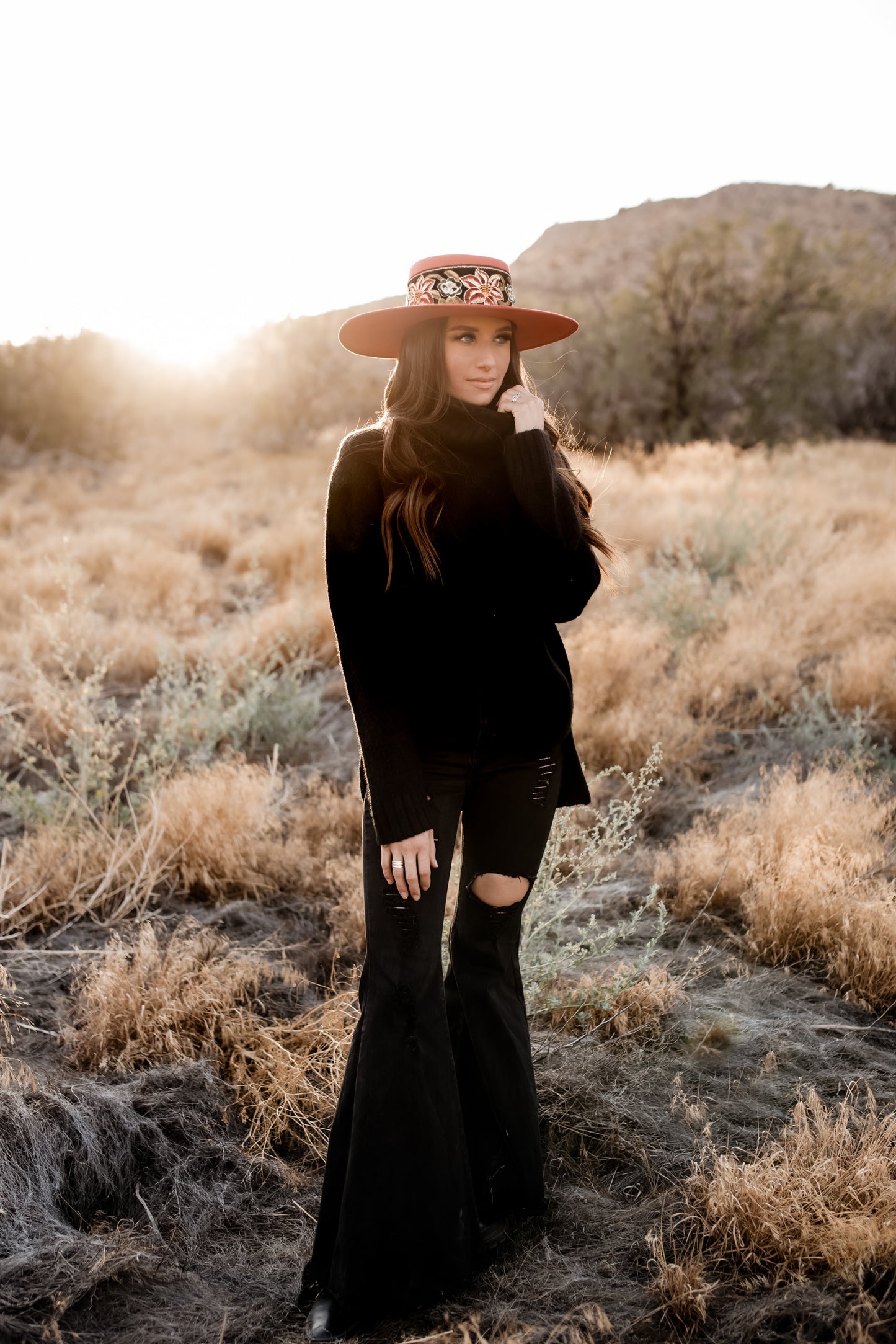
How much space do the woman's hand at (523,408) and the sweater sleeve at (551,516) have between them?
31 mm

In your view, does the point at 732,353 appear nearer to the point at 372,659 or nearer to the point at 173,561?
the point at 173,561

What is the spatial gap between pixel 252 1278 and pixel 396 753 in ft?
4.37

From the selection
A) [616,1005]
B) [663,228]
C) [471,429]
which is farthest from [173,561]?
[663,228]

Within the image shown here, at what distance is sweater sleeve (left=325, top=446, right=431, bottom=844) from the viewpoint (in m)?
1.67

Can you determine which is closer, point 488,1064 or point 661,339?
point 488,1064

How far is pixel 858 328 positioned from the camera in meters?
17.6

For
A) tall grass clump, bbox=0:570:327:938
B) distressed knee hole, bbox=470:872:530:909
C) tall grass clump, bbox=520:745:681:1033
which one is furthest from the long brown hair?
tall grass clump, bbox=0:570:327:938

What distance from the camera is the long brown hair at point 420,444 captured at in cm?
171

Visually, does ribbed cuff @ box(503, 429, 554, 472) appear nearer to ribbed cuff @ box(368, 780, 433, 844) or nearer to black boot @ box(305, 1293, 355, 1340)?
ribbed cuff @ box(368, 780, 433, 844)

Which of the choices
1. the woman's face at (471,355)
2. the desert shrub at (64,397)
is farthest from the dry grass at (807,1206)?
the desert shrub at (64,397)

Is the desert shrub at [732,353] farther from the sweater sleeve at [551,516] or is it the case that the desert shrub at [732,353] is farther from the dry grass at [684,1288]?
the dry grass at [684,1288]

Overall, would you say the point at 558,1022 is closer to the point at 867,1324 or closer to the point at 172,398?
the point at 867,1324

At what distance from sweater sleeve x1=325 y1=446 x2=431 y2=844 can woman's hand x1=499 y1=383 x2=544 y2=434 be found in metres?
0.37

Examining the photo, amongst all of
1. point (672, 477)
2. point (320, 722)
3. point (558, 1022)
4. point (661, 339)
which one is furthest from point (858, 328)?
point (558, 1022)
